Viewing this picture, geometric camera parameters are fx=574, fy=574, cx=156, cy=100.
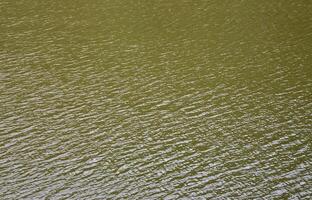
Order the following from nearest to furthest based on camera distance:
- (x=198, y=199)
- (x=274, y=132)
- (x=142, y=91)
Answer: (x=198, y=199) → (x=274, y=132) → (x=142, y=91)

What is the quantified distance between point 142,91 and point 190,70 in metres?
2.54

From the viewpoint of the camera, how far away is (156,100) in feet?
68.6

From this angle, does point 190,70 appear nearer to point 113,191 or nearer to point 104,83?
point 104,83

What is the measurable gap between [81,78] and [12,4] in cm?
1004

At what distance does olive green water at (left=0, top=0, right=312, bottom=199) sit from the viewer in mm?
16562

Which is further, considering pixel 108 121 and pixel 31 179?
pixel 108 121

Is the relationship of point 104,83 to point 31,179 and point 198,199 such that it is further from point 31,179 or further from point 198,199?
point 198,199

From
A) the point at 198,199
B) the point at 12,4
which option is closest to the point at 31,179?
the point at 198,199

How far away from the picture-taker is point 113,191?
1605cm

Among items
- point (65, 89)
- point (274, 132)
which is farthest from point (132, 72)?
point (274, 132)

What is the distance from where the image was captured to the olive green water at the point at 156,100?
16562 mm

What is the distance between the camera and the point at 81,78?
22594mm

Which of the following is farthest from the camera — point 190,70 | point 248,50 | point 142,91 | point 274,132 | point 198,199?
point 248,50

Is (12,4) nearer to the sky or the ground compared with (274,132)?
nearer to the sky
